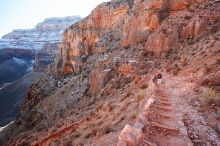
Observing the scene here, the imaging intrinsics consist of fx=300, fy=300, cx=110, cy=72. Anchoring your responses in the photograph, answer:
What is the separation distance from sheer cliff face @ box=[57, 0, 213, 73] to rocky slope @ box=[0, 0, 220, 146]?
0.33 feet

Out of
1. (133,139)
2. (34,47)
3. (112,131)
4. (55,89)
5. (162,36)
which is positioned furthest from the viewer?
(34,47)

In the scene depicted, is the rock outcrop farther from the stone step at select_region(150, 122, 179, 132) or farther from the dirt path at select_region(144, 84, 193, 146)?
the stone step at select_region(150, 122, 179, 132)

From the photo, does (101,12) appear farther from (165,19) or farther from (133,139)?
(133,139)

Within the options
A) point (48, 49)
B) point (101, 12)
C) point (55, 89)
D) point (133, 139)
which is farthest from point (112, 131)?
point (48, 49)

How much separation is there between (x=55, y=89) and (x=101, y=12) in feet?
50.2

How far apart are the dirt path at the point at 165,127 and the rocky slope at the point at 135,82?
0.9 inches

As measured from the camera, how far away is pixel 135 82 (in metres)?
23.2

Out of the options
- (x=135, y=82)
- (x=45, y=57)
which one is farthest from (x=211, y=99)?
(x=45, y=57)

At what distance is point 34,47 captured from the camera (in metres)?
178

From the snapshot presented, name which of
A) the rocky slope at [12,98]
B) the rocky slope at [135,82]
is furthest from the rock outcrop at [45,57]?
the rocky slope at [135,82]

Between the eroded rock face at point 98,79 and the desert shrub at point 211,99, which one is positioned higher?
the desert shrub at point 211,99

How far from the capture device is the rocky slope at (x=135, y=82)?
814 centimetres

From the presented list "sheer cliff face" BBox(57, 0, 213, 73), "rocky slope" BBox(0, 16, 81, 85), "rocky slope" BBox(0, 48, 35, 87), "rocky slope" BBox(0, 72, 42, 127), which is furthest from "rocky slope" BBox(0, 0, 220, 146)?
"rocky slope" BBox(0, 48, 35, 87)

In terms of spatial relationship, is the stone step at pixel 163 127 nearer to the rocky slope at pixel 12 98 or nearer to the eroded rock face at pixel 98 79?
the eroded rock face at pixel 98 79
